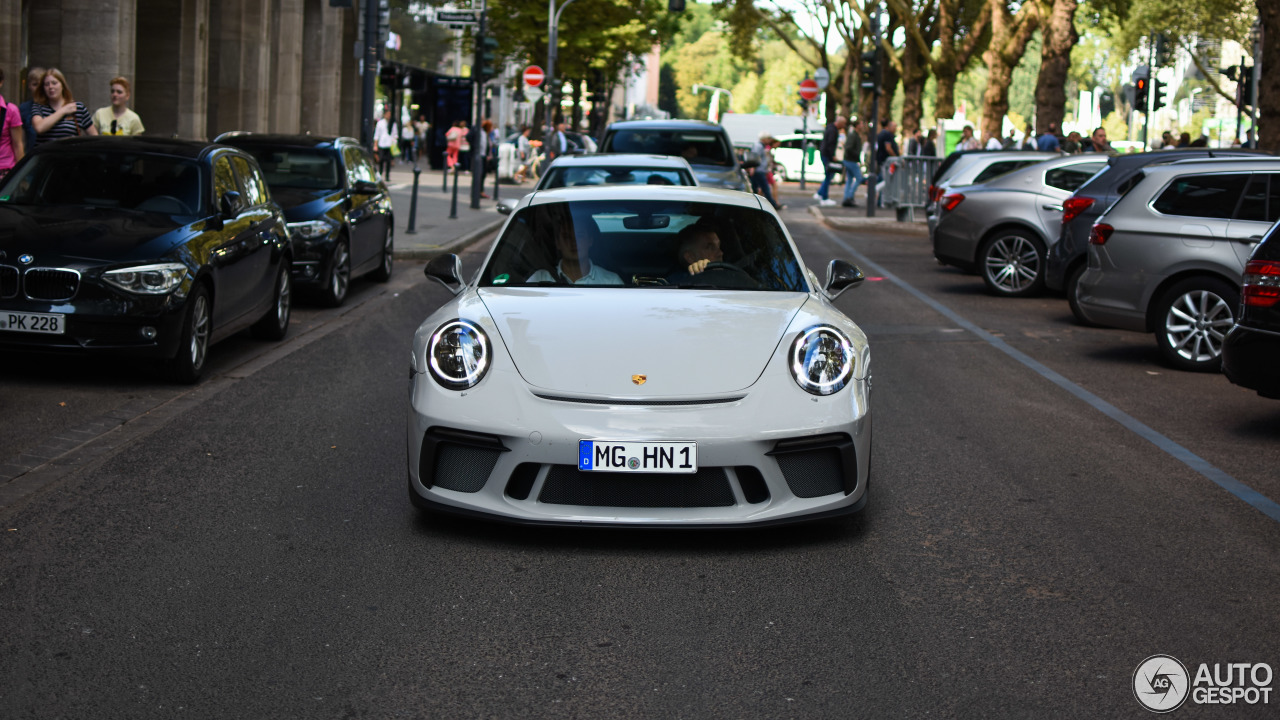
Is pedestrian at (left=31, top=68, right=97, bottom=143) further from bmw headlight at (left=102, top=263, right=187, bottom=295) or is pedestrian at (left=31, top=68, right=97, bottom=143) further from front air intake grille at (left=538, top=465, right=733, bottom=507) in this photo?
front air intake grille at (left=538, top=465, right=733, bottom=507)

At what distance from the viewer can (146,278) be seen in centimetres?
877

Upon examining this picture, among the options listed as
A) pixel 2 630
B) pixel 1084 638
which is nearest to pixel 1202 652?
pixel 1084 638

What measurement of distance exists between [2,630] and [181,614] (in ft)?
1.70

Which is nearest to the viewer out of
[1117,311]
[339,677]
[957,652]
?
[339,677]

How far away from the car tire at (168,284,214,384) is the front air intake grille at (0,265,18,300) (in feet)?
3.18

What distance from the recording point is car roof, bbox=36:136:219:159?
10258 mm

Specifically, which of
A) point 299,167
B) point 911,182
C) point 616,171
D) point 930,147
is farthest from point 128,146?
point 930,147

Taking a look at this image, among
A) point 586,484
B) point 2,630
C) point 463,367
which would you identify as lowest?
point 2,630

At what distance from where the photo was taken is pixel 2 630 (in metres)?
4.46

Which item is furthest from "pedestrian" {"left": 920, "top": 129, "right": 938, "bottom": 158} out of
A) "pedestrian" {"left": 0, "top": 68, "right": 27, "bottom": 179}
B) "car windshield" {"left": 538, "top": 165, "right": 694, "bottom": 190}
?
"pedestrian" {"left": 0, "top": 68, "right": 27, "bottom": 179}

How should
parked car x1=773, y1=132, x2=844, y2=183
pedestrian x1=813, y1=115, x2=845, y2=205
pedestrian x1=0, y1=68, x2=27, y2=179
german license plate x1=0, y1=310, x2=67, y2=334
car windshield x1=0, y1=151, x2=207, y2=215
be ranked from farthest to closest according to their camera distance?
1. parked car x1=773, y1=132, x2=844, y2=183
2. pedestrian x1=813, y1=115, x2=845, y2=205
3. pedestrian x1=0, y1=68, x2=27, y2=179
4. car windshield x1=0, y1=151, x2=207, y2=215
5. german license plate x1=0, y1=310, x2=67, y2=334

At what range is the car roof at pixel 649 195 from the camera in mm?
6949

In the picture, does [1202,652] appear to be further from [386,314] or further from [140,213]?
[386,314]

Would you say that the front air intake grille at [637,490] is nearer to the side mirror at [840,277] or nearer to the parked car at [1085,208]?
the side mirror at [840,277]
